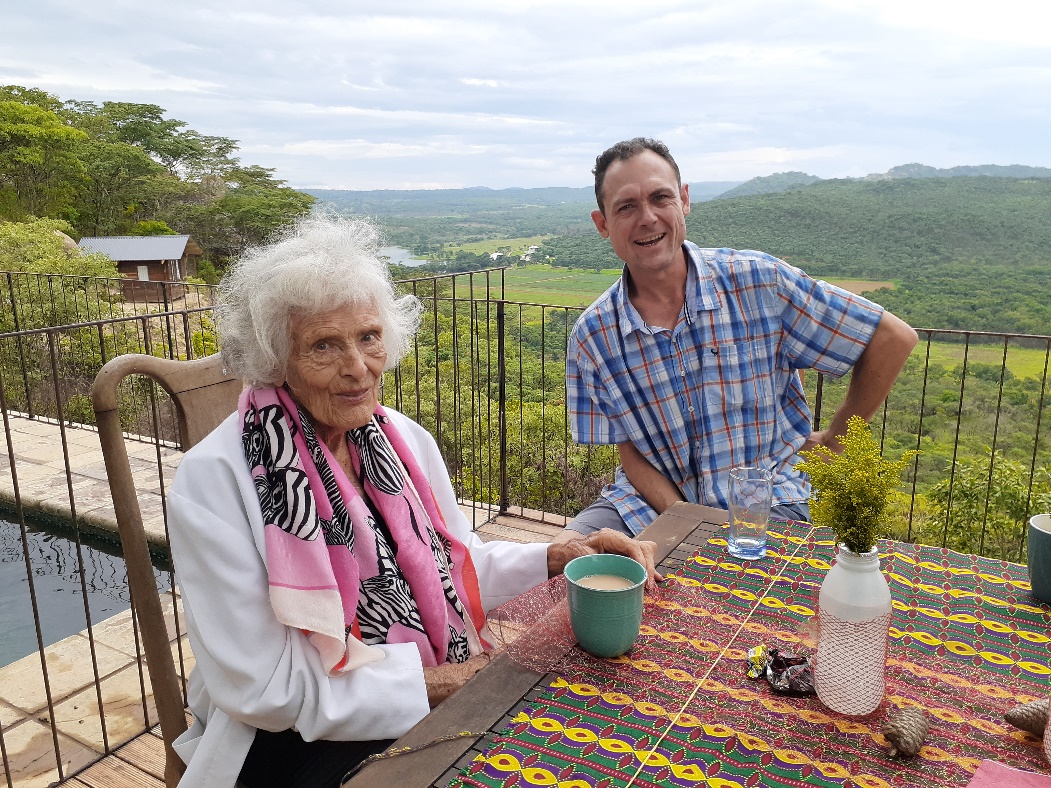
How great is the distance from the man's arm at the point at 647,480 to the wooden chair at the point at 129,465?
119cm

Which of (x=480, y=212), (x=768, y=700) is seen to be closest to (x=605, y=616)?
(x=768, y=700)

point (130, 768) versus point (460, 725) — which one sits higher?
point (460, 725)

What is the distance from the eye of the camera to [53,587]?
19.5 feet

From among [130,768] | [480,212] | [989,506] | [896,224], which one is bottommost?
[989,506]

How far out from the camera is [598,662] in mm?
1053

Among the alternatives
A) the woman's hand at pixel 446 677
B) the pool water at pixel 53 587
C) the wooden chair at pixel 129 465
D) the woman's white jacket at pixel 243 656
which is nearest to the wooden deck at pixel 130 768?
the wooden chair at pixel 129 465

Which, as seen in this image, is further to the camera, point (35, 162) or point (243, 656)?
point (35, 162)

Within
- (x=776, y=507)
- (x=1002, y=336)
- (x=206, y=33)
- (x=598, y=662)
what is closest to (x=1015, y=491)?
(x=1002, y=336)

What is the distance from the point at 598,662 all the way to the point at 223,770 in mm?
679

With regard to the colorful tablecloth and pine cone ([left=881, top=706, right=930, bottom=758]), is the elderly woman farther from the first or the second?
pine cone ([left=881, top=706, right=930, bottom=758])

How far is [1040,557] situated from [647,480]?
1.07m

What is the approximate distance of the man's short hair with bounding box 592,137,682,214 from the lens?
2.23m

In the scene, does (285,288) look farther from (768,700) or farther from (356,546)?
(768,700)

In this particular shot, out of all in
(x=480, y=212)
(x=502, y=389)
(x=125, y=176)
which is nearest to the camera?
(x=502, y=389)
